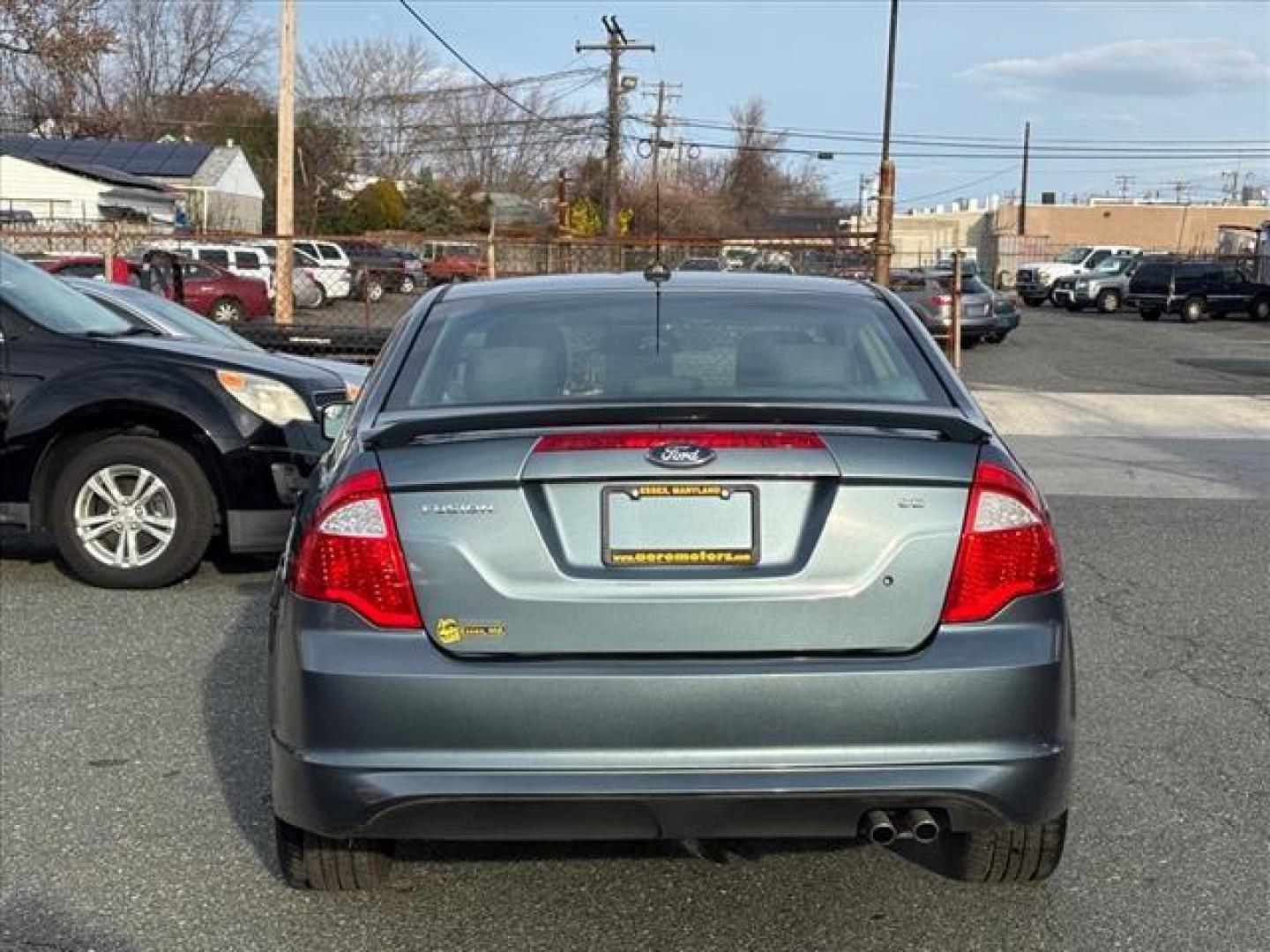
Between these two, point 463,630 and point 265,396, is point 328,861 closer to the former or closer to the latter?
point 463,630

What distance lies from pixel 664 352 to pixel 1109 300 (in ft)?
137

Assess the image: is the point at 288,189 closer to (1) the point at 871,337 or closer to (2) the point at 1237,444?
(2) the point at 1237,444

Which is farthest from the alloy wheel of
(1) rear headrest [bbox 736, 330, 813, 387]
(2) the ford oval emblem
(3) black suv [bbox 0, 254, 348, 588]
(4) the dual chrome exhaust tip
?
(4) the dual chrome exhaust tip

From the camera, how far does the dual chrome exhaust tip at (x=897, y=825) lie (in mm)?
3039

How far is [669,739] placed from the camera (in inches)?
117

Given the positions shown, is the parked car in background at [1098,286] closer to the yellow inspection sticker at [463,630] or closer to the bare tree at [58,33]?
the bare tree at [58,33]

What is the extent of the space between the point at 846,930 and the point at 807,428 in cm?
127

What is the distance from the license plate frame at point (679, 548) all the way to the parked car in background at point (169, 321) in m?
5.04

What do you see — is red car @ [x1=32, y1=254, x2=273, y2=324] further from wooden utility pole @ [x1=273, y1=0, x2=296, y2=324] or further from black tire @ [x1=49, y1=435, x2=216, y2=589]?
black tire @ [x1=49, y1=435, x2=216, y2=589]

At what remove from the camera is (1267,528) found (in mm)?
8945

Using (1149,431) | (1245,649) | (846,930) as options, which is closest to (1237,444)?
(1149,431)

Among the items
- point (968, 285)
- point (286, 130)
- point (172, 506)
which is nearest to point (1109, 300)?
point (968, 285)

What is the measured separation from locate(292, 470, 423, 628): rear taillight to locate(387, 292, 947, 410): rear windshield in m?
0.45

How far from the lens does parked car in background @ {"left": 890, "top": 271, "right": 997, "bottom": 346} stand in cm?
2612
